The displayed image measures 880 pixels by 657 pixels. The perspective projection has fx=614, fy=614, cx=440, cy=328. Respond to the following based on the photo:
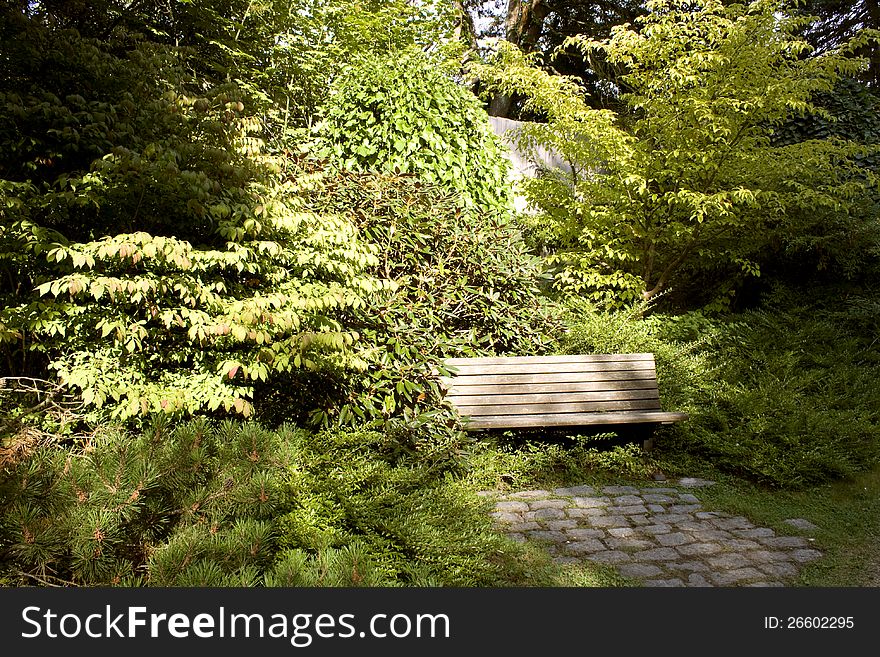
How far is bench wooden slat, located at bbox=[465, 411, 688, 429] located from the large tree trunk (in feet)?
35.4

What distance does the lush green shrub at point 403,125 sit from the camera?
5.88m

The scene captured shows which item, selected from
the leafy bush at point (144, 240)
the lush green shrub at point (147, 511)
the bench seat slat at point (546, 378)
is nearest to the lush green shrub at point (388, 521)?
the lush green shrub at point (147, 511)


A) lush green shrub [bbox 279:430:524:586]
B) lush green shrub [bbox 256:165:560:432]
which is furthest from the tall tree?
lush green shrub [bbox 279:430:524:586]

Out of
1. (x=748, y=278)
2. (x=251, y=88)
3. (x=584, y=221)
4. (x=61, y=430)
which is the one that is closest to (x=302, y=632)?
(x=61, y=430)

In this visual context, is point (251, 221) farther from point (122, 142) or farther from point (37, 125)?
point (37, 125)

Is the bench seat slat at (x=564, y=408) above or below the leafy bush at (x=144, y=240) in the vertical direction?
below

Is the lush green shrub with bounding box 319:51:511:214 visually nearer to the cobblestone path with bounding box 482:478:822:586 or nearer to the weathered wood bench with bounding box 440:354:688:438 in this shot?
the weathered wood bench with bounding box 440:354:688:438

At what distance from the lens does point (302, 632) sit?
1969 mm

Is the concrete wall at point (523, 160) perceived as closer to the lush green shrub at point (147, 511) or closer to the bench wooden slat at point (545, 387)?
the bench wooden slat at point (545, 387)

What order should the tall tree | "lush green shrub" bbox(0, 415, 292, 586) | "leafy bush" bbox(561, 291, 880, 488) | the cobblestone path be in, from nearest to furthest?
"lush green shrub" bbox(0, 415, 292, 586) → the cobblestone path → "leafy bush" bbox(561, 291, 880, 488) → the tall tree

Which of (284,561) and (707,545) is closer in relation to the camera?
(284,561)

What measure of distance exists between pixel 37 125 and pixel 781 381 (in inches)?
251

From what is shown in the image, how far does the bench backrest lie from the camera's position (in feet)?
15.6

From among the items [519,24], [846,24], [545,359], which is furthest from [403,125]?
[846,24]
